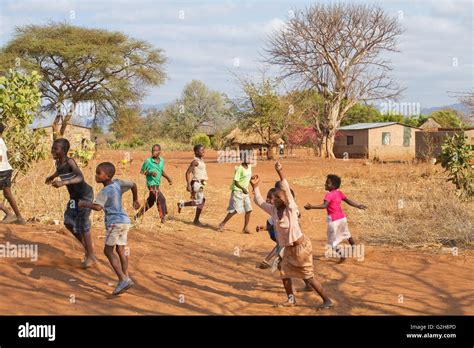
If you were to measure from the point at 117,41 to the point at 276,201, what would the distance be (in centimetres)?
3082

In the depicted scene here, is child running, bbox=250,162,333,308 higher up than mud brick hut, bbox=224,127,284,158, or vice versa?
mud brick hut, bbox=224,127,284,158

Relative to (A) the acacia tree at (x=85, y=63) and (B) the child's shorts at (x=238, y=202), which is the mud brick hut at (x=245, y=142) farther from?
(B) the child's shorts at (x=238, y=202)

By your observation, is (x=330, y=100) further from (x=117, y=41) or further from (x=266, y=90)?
(x=117, y=41)

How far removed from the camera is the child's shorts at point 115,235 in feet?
18.6

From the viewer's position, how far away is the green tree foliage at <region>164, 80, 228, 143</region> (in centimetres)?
5744

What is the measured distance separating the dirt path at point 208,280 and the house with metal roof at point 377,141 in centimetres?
2579

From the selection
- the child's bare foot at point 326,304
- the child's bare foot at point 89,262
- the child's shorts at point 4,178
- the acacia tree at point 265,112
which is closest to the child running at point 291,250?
the child's bare foot at point 326,304

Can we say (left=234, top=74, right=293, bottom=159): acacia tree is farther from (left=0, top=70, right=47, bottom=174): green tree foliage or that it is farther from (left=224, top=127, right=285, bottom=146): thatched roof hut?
(left=0, top=70, right=47, bottom=174): green tree foliage

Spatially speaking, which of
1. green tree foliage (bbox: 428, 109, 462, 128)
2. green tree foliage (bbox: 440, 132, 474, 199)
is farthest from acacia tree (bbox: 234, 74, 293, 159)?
green tree foliage (bbox: 428, 109, 462, 128)

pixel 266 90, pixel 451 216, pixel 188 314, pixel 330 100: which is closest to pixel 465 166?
pixel 451 216

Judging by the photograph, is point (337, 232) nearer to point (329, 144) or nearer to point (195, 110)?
point (329, 144)

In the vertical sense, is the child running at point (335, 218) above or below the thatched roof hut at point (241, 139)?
below

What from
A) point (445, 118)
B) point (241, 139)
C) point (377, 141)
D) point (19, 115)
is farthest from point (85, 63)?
point (445, 118)

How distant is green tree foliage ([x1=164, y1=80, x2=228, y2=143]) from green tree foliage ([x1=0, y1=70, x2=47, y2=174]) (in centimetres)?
4649
